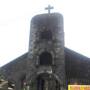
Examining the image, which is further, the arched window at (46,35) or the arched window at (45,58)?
the arched window at (46,35)

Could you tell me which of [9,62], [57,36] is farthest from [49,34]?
[9,62]

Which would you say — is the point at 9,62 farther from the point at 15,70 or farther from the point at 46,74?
the point at 46,74

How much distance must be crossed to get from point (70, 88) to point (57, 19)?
34.0 ft

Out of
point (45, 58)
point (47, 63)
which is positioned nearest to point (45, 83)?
point (47, 63)

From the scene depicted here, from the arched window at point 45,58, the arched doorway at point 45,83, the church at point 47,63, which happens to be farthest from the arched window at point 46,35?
the arched doorway at point 45,83

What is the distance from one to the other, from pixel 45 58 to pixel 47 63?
555 millimetres

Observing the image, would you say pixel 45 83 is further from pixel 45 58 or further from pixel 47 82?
pixel 45 58

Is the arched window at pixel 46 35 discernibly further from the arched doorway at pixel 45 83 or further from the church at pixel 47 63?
the arched doorway at pixel 45 83

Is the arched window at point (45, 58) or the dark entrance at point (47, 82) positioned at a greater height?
the arched window at point (45, 58)

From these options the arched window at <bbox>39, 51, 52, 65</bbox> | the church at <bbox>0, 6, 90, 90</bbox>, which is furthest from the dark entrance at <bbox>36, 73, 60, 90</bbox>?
the arched window at <bbox>39, 51, 52, 65</bbox>

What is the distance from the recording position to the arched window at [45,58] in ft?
59.1

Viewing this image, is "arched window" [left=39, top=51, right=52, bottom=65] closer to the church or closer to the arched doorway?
the church

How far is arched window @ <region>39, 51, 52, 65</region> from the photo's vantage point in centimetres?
1802

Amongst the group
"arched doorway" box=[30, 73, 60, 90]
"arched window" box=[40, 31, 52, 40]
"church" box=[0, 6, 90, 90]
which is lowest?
"arched doorway" box=[30, 73, 60, 90]
